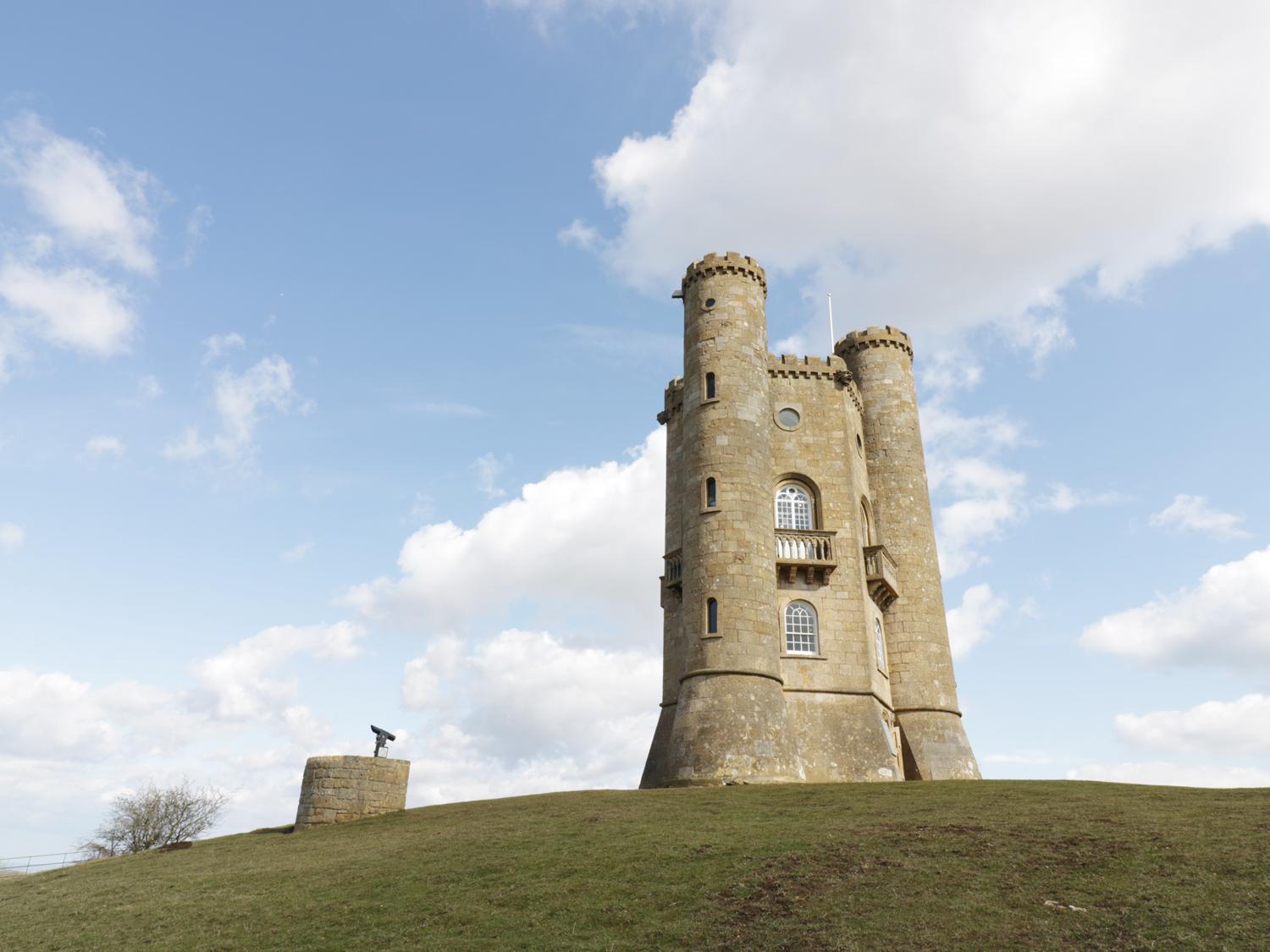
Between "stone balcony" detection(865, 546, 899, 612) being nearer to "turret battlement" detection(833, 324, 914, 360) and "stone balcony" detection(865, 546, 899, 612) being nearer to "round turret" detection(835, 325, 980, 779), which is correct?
"round turret" detection(835, 325, 980, 779)

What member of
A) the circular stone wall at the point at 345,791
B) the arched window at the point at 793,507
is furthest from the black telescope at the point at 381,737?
the arched window at the point at 793,507

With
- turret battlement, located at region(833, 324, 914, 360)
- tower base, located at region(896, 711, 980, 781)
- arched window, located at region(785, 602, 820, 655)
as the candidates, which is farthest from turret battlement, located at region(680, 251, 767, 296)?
tower base, located at region(896, 711, 980, 781)

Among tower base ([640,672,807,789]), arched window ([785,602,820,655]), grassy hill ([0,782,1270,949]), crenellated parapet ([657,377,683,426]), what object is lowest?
grassy hill ([0,782,1270,949])

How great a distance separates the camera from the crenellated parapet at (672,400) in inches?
1642

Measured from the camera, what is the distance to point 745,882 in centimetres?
1608

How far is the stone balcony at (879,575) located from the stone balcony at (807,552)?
2.21 meters

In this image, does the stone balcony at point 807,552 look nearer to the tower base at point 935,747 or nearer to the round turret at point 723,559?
the round turret at point 723,559

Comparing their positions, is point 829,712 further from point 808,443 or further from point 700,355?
point 700,355

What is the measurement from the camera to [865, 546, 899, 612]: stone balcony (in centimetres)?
3831

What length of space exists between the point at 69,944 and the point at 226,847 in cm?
1041

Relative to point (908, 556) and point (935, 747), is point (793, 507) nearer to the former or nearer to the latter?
point (908, 556)

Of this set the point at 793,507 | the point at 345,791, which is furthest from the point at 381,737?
the point at 793,507

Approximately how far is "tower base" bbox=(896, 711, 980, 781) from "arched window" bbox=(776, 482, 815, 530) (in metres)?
9.10

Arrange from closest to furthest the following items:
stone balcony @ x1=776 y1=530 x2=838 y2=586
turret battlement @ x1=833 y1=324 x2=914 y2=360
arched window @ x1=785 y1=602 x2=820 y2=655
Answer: arched window @ x1=785 y1=602 x2=820 y2=655 < stone balcony @ x1=776 y1=530 x2=838 y2=586 < turret battlement @ x1=833 y1=324 x2=914 y2=360
